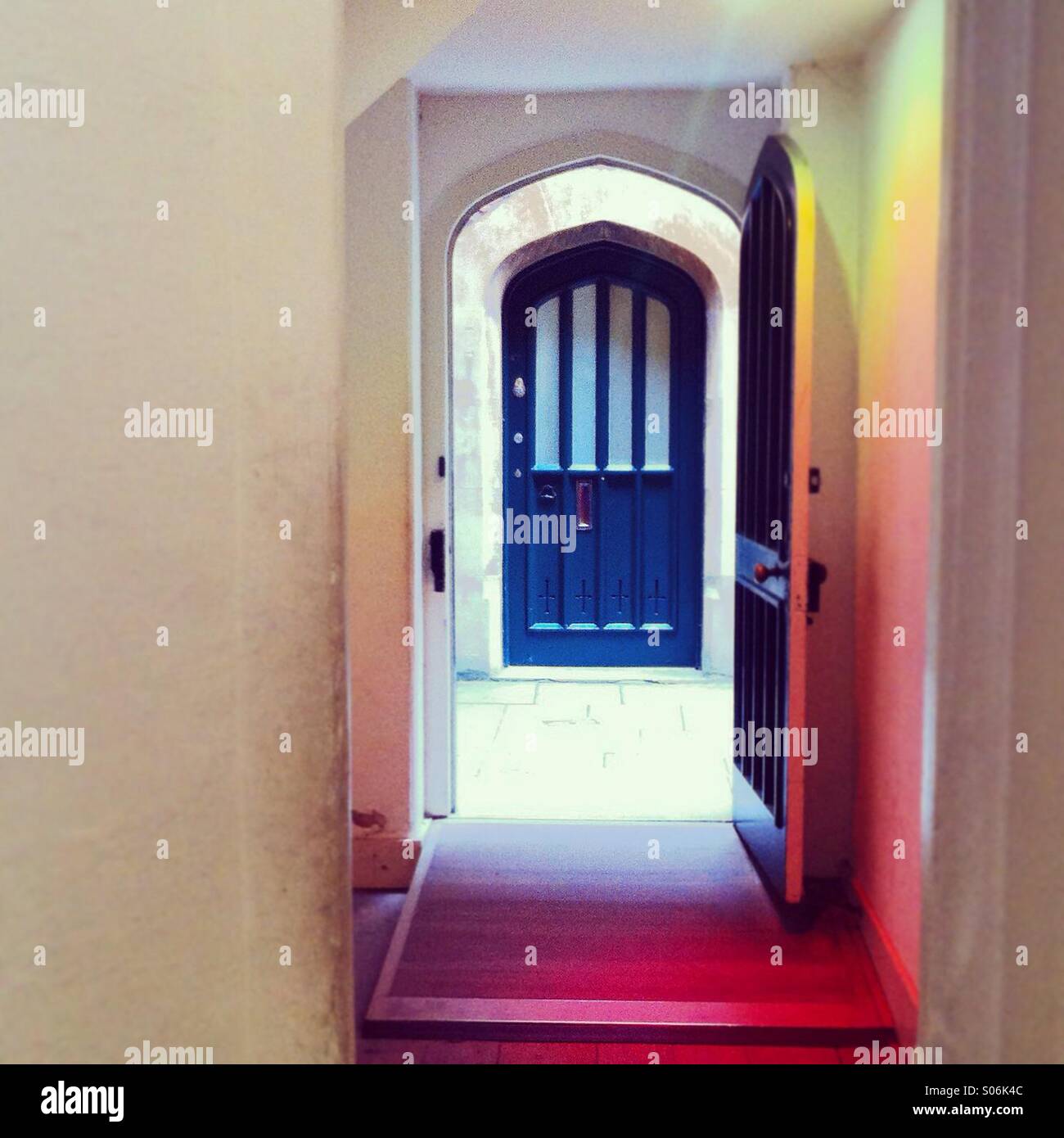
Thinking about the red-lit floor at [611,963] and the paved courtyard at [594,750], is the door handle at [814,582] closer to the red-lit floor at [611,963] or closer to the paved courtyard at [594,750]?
the red-lit floor at [611,963]

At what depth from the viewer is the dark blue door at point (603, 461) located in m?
6.46

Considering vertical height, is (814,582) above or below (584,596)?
above

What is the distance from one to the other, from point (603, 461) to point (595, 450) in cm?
8

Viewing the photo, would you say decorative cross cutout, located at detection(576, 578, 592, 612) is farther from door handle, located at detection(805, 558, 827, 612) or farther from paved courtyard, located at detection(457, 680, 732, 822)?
door handle, located at detection(805, 558, 827, 612)

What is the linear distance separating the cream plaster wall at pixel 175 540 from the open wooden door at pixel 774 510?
164 cm

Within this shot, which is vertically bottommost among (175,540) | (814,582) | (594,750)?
(594,750)

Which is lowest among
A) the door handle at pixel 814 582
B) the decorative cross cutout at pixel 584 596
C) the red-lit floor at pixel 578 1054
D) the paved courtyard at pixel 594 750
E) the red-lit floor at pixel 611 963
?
the red-lit floor at pixel 578 1054

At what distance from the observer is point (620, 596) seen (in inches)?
263

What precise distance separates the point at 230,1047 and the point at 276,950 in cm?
17

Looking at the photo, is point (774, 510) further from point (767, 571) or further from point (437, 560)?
point (437, 560)

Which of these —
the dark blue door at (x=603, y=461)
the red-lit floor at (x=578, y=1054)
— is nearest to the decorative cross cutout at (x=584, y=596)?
the dark blue door at (x=603, y=461)

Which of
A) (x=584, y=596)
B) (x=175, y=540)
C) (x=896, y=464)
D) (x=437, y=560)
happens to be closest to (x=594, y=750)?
(x=437, y=560)
